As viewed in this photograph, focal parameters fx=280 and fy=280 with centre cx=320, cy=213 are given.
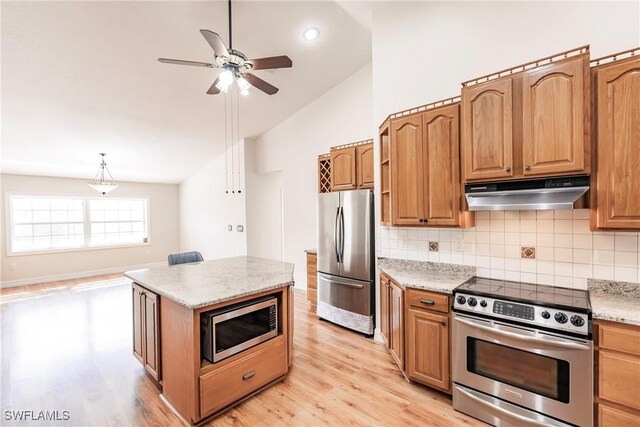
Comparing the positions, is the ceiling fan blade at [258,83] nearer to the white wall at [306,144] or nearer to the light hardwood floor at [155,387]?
the white wall at [306,144]

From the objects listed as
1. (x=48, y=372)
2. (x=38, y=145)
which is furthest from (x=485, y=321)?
(x=38, y=145)

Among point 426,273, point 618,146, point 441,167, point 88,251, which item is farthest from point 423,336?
point 88,251

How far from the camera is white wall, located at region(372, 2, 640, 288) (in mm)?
2035

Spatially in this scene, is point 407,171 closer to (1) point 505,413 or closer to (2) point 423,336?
(2) point 423,336

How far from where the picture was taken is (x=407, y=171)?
270cm

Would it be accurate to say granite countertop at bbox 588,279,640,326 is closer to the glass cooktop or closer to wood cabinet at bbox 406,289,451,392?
the glass cooktop

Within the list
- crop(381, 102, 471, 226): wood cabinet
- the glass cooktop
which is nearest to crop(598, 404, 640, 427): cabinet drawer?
the glass cooktop

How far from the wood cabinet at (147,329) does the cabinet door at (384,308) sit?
2.05 m

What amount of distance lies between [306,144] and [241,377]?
3.93 meters

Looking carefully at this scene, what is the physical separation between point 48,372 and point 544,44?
5.21 metres

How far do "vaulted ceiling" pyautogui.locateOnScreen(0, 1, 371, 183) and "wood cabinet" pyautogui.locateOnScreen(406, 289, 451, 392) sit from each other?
319cm

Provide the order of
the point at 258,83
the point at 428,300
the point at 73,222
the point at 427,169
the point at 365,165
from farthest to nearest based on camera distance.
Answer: the point at 73,222, the point at 365,165, the point at 258,83, the point at 427,169, the point at 428,300

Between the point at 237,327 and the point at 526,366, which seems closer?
the point at 526,366

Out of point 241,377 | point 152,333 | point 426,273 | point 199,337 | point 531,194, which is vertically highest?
point 531,194
